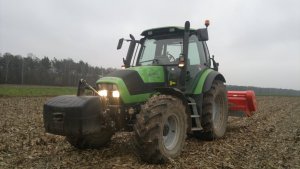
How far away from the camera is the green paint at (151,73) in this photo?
7.13 m

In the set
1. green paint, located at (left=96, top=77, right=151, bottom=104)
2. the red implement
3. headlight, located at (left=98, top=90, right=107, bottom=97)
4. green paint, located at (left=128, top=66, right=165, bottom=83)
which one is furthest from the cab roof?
the red implement

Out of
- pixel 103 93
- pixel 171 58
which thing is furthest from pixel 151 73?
pixel 103 93

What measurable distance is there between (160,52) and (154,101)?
2254 millimetres

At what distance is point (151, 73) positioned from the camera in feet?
24.1

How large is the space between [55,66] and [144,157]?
69134 millimetres

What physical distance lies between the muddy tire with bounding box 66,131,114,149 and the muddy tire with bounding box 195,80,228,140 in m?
2.40

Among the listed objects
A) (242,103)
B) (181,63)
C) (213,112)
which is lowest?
(213,112)

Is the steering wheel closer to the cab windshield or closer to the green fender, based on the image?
the cab windshield

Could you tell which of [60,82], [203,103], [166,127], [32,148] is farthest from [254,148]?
[60,82]

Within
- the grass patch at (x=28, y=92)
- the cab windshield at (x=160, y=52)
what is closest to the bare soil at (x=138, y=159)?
the cab windshield at (x=160, y=52)

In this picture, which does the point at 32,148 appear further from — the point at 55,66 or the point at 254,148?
the point at 55,66

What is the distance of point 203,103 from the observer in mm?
8383

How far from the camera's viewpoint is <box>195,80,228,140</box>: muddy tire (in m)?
8.30

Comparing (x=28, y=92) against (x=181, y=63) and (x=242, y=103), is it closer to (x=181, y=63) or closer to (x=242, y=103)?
(x=242, y=103)
